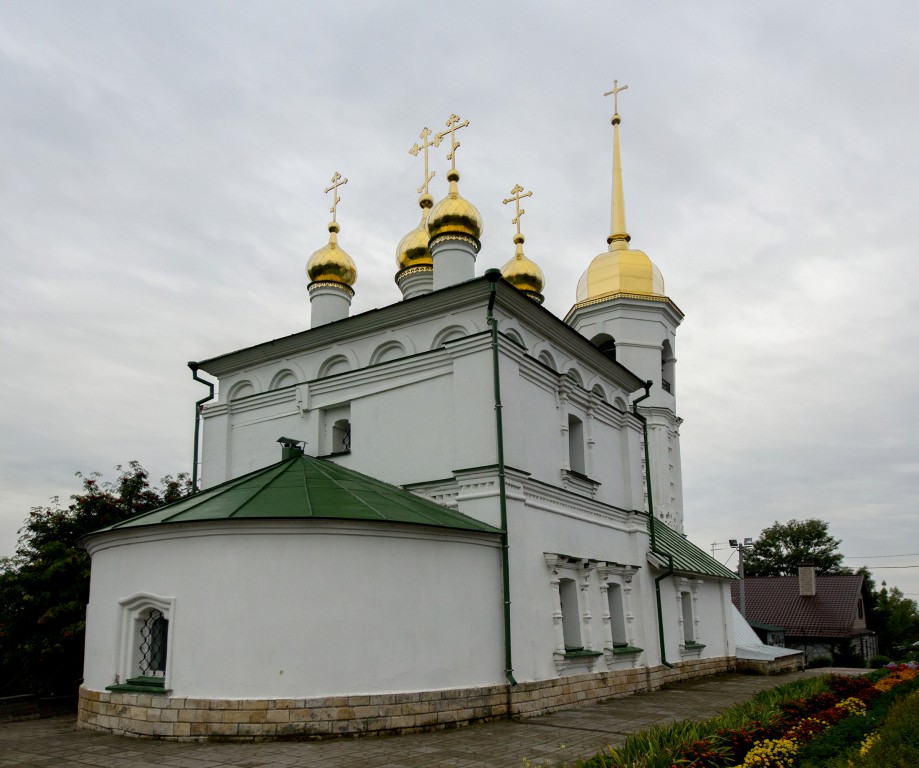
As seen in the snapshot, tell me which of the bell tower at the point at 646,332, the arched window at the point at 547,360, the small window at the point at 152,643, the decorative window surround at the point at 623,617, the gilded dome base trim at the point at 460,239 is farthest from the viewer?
the bell tower at the point at 646,332

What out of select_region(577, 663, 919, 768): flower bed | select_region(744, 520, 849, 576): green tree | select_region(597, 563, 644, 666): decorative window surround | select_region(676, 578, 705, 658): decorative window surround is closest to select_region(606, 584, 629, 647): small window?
select_region(597, 563, 644, 666): decorative window surround

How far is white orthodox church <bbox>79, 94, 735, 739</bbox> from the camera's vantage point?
936cm

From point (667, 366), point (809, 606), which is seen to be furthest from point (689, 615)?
point (809, 606)

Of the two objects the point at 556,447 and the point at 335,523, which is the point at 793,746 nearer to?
the point at 335,523

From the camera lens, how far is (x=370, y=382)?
13883mm

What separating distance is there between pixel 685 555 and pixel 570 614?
20.9ft

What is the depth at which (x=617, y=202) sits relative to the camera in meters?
24.9

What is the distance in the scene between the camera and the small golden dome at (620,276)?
22578 mm

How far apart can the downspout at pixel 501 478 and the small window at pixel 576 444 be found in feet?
11.0

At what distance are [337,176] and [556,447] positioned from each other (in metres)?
8.69

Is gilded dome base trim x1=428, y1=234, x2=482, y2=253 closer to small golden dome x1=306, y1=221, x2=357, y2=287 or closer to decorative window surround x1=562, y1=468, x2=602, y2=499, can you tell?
small golden dome x1=306, y1=221, x2=357, y2=287

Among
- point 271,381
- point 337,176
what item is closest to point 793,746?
point 271,381

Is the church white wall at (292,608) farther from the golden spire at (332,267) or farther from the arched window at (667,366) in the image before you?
the arched window at (667,366)

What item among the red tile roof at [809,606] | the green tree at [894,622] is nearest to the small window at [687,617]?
the red tile roof at [809,606]
